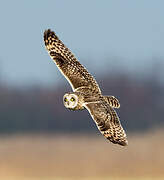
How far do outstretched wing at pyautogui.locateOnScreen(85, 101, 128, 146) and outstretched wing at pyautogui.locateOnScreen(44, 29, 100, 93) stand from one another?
3.58ft

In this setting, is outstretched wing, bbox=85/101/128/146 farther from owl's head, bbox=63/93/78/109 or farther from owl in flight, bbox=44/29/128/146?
owl's head, bbox=63/93/78/109

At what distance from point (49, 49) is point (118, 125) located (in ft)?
10.1

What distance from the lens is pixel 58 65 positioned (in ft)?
50.2

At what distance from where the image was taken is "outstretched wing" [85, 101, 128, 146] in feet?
44.2

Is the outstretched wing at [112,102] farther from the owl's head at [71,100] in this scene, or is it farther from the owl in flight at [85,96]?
the owl's head at [71,100]

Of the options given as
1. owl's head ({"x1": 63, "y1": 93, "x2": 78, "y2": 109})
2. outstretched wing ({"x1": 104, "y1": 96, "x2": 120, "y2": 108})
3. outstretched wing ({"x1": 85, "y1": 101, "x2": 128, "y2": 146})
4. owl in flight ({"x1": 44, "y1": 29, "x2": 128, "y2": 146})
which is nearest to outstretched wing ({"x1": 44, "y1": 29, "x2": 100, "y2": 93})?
owl in flight ({"x1": 44, "y1": 29, "x2": 128, "y2": 146})

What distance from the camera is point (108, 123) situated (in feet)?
44.7

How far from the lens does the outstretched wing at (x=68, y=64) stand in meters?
14.9

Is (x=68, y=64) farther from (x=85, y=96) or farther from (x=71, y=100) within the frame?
(x=71, y=100)

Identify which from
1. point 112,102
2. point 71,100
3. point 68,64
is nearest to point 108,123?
point 112,102

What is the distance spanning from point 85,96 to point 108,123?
875 millimetres

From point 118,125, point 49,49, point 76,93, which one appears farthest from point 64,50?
point 118,125

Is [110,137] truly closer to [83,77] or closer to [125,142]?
[125,142]

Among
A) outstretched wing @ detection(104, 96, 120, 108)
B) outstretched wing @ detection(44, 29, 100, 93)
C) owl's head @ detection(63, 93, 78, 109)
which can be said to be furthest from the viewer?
outstretched wing @ detection(44, 29, 100, 93)
